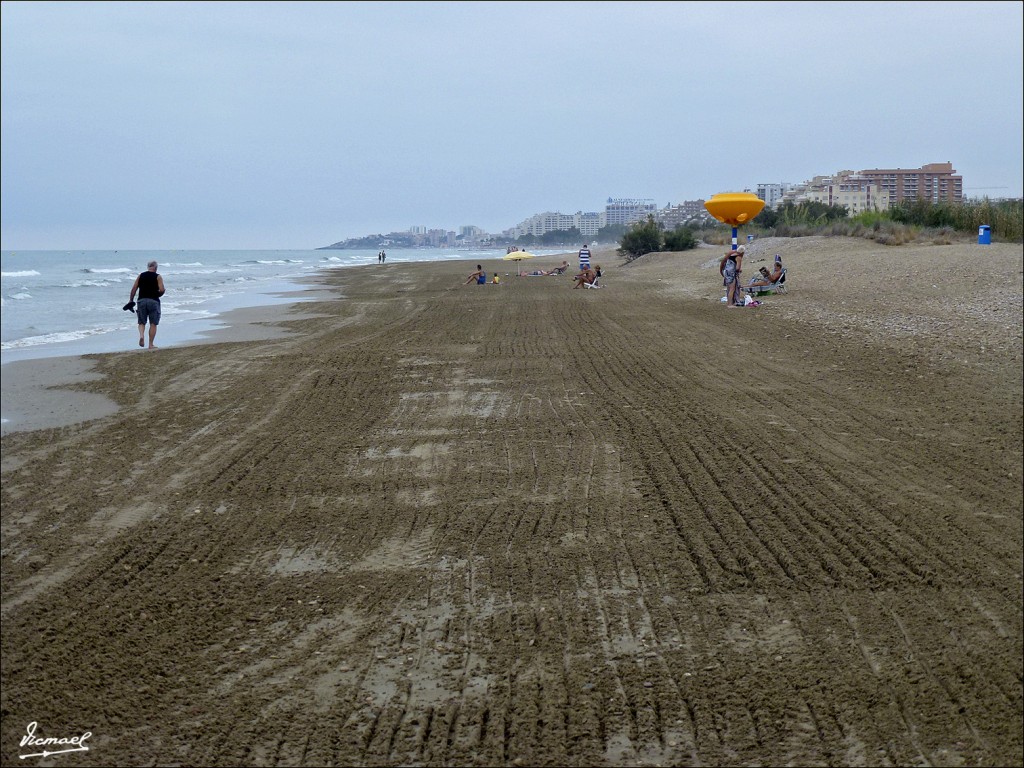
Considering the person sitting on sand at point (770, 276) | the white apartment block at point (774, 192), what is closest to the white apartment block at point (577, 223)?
the white apartment block at point (774, 192)

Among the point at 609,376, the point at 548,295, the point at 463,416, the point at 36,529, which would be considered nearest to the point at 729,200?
the point at 548,295

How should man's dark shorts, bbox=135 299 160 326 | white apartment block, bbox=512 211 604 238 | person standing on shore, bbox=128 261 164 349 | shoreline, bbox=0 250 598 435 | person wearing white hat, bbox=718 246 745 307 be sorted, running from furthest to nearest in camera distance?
white apartment block, bbox=512 211 604 238 < person wearing white hat, bbox=718 246 745 307 < man's dark shorts, bbox=135 299 160 326 < person standing on shore, bbox=128 261 164 349 < shoreline, bbox=0 250 598 435

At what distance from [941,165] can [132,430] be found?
33176mm

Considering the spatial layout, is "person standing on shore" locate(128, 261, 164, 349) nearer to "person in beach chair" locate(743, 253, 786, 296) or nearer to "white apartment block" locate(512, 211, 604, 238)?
"person in beach chair" locate(743, 253, 786, 296)

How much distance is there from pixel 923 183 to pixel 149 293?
28892 millimetres

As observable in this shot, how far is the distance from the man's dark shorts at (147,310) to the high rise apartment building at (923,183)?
25.0 metres

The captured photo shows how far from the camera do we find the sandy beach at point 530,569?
3.21 m

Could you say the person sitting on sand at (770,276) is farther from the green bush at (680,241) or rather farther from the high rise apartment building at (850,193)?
the green bush at (680,241)

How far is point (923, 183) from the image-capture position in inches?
1283

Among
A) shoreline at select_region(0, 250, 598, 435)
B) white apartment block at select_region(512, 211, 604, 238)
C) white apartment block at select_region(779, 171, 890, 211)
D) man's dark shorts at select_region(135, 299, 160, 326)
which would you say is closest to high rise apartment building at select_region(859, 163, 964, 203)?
white apartment block at select_region(779, 171, 890, 211)

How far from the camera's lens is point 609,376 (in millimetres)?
10141

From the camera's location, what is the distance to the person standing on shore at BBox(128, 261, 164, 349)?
12.5m

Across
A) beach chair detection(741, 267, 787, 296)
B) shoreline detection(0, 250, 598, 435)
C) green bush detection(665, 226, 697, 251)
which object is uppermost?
green bush detection(665, 226, 697, 251)

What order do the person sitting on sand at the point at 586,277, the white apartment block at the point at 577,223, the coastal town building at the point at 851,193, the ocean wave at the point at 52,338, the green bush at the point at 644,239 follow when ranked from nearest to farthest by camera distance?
1. the ocean wave at the point at 52,338
2. the person sitting on sand at the point at 586,277
3. the coastal town building at the point at 851,193
4. the green bush at the point at 644,239
5. the white apartment block at the point at 577,223
